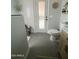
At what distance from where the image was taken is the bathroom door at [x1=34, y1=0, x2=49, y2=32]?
7.36 metres

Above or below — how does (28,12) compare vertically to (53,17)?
above

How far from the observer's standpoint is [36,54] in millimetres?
3914

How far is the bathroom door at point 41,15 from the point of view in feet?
24.2

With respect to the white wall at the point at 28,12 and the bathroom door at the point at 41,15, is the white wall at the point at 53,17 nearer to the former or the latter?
the bathroom door at the point at 41,15

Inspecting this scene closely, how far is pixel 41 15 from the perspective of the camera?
7.50 m

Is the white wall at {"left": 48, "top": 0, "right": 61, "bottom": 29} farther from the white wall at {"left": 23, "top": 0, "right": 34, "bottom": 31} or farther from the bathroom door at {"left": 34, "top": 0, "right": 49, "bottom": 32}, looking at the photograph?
the white wall at {"left": 23, "top": 0, "right": 34, "bottom": 31}

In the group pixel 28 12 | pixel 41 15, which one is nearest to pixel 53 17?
pixel 41 15

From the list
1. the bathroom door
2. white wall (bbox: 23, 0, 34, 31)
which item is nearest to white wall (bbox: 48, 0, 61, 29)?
the bathroom door

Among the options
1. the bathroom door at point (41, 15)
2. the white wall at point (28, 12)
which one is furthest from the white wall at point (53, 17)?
the white wall at point (28, 12)

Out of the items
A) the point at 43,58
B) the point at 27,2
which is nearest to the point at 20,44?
the point at 43,58

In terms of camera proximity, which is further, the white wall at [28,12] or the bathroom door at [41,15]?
the bathroom door at [41,15]

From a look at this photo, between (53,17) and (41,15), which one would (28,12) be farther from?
(53,17)

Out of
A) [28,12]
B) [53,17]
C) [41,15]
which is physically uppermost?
[28,12]
